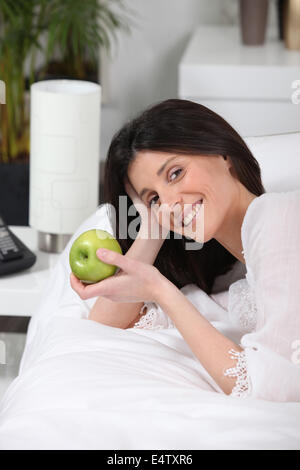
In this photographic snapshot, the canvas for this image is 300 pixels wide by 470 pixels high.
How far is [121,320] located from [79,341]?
0.56ft

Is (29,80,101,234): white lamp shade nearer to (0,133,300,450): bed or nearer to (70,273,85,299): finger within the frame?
(0,133,300,450): bed

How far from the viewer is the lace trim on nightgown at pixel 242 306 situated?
128 centimetres

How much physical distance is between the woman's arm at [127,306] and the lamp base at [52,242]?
414mm

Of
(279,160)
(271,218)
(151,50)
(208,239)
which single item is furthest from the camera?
(151,50)

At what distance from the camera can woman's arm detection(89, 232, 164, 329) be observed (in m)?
1.35

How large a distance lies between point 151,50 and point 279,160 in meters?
1.84

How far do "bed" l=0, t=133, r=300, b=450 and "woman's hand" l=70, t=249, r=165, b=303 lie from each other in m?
0.09

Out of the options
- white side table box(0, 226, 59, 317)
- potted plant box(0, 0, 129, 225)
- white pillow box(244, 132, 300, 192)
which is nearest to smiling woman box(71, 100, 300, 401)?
white pillow box(244, 132, 300, 192)

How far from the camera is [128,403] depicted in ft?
3.26

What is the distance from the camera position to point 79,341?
1.21m

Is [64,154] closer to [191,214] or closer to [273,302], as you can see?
[191,214]

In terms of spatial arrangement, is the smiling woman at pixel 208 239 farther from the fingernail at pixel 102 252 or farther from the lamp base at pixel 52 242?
the lamp base at pixel 52 242

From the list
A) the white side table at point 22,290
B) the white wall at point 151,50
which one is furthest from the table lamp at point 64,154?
the white wall at point 151,50

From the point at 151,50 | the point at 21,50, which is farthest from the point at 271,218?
the point at 151,50
